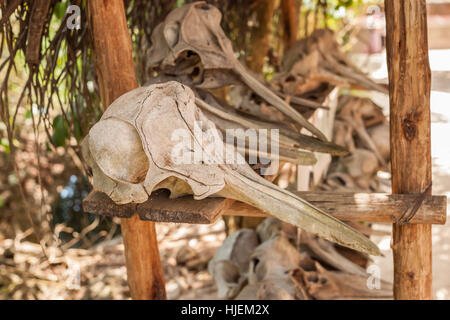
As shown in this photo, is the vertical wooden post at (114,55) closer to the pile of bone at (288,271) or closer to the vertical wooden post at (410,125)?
the pile of bone at (288,271)

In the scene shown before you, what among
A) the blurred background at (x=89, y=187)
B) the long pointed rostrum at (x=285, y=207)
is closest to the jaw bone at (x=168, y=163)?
the long pointed rostrum at (x=285, y=207)

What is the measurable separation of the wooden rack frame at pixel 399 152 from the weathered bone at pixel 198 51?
15 cm

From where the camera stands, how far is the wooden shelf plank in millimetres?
1590

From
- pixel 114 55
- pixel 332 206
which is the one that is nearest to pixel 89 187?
pixel 114 55

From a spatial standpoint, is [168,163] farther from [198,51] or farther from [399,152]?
[399,152]

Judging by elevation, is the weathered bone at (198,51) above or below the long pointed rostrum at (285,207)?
above

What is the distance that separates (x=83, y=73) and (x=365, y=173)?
194 cm

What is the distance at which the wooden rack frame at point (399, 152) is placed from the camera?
1763 millimetres

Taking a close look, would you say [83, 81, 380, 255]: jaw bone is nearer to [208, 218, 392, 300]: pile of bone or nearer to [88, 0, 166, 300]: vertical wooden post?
[88, 0, 166, 300]: vertical wooden post

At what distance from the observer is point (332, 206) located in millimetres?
1819

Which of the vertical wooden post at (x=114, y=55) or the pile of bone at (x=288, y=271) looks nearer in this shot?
the vertical wooden post at (x=114, y=55)

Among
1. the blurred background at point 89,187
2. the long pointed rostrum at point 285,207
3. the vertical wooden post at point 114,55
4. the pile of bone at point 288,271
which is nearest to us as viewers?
the long pointed rostrum at point 285,207

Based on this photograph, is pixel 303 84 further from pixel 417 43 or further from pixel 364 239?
pixel 364 239

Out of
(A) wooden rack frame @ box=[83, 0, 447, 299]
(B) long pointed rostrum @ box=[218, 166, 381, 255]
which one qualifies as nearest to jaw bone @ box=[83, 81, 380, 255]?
(B) long pointed rostrum @ box=[218, 166, 381, 255]
